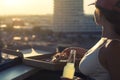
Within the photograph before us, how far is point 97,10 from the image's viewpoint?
2.39 metres

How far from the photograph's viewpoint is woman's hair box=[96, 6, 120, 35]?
2305 mm

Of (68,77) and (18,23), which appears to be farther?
(18,23)

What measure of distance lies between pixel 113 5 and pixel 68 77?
0.53 metres

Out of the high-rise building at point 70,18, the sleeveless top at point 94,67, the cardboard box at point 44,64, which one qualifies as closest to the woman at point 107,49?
the sleeveless top at point 94,67

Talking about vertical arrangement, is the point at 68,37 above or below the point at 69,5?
below

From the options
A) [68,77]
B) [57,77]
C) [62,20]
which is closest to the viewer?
[68,77]

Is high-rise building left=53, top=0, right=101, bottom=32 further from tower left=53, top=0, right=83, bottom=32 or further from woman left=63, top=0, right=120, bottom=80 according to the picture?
woman left=63, top=0, right=120, bottom=80

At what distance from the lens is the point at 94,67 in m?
2.39

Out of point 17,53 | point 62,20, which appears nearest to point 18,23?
point 62,20

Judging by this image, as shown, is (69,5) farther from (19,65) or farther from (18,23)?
(19,65)

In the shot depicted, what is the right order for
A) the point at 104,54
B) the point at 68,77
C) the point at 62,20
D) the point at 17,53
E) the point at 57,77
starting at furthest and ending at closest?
the point at 62,20 → the point at 17,53 → the point at 57,77 → the point at 68,77 → the point at 104,54

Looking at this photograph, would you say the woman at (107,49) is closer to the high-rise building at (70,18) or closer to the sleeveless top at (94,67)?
the sleeveless top at (94,67)

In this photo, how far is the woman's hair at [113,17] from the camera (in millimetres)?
2305

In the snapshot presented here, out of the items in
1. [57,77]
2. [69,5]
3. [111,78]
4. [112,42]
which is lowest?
[69,5]
